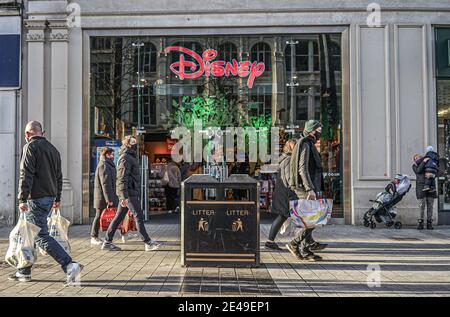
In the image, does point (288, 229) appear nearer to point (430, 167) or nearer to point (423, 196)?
point (423, 196)

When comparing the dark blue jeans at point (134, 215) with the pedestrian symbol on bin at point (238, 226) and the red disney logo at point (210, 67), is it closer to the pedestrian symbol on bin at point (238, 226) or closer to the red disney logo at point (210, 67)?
the pedestrian symbol on bin at point (238, 226)

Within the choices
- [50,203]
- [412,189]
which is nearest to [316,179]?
[50,203]

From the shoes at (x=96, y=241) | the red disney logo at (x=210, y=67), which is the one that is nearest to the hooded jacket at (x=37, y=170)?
the shoes at (x=96, y=241)

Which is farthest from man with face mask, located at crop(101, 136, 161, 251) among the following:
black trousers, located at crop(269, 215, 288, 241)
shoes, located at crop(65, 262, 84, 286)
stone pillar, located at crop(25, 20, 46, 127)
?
stone pillar, located at crop(25, 20, 46, 127)

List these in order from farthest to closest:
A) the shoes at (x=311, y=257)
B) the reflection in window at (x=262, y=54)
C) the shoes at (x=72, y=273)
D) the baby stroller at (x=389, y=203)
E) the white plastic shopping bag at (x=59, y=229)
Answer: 1. the reflection in window at (x=262, y=54)
2. the baby stroller at (x=389, y=203)
3. the shoes at (x=311, y=257)
4. the white plastic shopping bag at (x=59, y=229)
5. the shoes at (x=72, y=273)

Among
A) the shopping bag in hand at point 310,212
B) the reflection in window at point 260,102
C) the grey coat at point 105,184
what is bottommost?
the shopping bag in hand at point 310,212

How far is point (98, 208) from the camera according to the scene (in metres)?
9.37

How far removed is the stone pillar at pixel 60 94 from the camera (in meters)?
12.4

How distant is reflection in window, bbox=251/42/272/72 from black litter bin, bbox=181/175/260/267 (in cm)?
640

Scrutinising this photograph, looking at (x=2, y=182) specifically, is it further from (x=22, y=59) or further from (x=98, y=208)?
(x=98, y=208)

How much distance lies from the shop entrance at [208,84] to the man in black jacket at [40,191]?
646 cm

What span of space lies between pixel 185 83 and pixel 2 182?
493 centimetres

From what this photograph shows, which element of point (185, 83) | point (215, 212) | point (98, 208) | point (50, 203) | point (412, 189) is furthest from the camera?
point (185, 83)

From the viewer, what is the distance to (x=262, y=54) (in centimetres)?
1277
